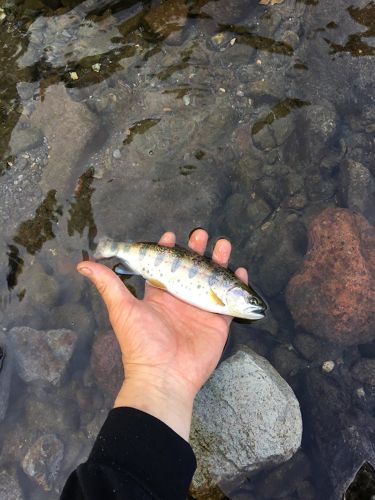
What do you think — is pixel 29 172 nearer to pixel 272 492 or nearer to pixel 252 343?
pixel 252 343

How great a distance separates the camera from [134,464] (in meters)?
3.55

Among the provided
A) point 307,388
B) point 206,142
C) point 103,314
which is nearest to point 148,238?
point 103,314

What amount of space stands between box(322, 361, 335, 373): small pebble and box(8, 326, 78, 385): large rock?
370 cm

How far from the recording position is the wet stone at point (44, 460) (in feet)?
19.3

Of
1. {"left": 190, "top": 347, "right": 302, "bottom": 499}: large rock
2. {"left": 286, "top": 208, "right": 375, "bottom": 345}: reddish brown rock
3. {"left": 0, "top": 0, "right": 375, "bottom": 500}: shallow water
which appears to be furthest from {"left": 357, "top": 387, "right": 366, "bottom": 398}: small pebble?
{"left": 190, "top": 347, "right": 302, "bottom": 499}: large rock

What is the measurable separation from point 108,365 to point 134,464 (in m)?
2.74

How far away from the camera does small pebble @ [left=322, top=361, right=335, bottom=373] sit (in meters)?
6.04

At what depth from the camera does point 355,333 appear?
19.6 feet

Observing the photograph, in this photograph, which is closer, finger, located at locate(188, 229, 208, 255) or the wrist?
the wrist

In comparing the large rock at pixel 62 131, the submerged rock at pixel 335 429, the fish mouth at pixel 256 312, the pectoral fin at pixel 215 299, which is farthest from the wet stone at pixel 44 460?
the large rock at pixel 62 131

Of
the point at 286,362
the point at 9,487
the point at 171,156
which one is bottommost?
the point at 9,487

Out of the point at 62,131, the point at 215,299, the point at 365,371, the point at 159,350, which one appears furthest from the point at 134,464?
the point at 62,131

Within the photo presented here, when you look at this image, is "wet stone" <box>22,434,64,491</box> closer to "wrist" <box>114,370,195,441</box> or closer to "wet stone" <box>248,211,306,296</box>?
"wrist" <box>114,370,195,441</box>

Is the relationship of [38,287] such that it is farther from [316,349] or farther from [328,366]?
[328,366]
